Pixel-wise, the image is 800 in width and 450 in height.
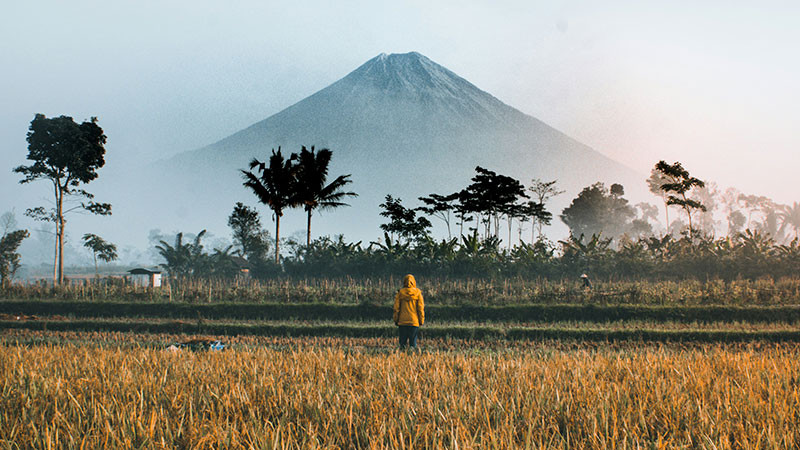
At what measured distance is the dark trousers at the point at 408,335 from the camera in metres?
12.9

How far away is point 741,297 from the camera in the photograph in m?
23.0

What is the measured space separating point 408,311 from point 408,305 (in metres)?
0.14

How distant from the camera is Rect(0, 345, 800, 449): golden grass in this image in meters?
4.13

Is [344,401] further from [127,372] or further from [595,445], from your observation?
[127,372]

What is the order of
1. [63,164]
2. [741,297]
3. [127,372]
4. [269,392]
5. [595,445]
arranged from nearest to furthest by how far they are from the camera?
1. [595,445]
2. [269,392]
3. [127,372]
4. [741,297]
5. [63,164]

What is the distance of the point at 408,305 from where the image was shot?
41.8 ft

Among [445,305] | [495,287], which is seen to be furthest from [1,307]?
[495,287]

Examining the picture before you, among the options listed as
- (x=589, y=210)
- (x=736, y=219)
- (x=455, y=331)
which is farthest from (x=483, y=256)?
(x=736, y=219)

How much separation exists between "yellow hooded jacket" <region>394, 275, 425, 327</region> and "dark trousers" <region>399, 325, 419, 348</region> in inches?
5.5

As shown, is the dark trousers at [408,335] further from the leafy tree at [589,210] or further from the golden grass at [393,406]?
the leafy tree at [589,210]

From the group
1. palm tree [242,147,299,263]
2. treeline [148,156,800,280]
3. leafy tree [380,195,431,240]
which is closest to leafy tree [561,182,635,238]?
leafy tree [380,195,431,240]

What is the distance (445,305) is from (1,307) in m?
18.8

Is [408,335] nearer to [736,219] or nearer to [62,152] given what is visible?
[62,152]

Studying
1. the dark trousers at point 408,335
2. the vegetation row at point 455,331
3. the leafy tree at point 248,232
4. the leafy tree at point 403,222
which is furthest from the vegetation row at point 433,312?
the leafy tree at point 248,232
